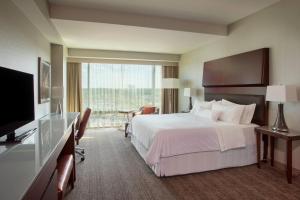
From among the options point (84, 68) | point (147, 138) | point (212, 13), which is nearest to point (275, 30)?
point (212, 13)

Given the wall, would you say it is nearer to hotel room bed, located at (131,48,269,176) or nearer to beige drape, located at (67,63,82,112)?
hotel room bed, located at (131,48,269,176)

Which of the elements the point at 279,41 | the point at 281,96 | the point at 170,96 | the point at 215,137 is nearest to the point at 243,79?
the point at 279,41

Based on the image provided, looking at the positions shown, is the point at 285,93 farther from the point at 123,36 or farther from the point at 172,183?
the point at 123,36

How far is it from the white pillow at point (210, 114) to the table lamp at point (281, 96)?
3.36 ft

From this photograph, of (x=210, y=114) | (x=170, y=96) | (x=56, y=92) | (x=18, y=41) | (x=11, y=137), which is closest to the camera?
(x=11, y=137)

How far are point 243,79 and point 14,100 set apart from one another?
3717mm

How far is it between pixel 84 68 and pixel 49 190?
565cm

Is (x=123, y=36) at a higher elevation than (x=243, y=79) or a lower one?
higher

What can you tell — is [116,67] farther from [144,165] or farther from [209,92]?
[144,165]

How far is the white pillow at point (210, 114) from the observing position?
12.7 feet

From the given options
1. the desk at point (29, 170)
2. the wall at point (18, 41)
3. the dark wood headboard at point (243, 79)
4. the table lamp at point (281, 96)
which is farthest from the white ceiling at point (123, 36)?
the desk at point (29, 170)

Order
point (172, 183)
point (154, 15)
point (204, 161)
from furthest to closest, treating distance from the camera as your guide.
A: point (154, 15), point (204, 161), point (172, 183)

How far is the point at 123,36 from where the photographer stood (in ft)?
14.9

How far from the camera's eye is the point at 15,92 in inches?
77.0
